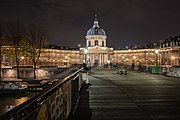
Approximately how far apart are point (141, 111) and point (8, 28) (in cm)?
6270

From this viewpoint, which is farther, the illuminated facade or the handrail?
the illuminated facade

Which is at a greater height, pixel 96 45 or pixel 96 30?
pixel 96 30

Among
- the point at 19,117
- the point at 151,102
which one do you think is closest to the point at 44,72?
the point at 151,102

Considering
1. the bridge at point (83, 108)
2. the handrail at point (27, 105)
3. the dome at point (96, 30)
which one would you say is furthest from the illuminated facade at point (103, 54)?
the handrail at point (27, 105)

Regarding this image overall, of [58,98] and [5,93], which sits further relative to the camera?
[5,93]

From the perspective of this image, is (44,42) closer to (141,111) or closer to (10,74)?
(10,74)

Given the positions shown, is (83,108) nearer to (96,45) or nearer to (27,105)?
(27,105)

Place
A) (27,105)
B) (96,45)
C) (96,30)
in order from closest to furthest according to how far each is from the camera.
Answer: (27,105) < (96,30) < (96,45)

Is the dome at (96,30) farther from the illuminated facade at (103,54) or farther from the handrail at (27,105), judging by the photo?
the handrail at (27,105)

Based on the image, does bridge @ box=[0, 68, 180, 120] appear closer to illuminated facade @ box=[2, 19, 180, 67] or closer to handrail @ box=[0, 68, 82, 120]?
handrail @ box=[0, 68, 82, 120]

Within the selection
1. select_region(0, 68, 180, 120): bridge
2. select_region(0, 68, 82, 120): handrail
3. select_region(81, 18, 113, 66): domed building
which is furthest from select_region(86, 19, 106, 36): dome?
select_region(0, 68, 82, 120): handrail

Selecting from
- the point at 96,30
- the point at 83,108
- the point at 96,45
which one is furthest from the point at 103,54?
the point at 83,108

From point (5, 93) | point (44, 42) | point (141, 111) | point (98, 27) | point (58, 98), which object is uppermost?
point (98, 27)

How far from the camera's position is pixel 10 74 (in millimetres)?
77125
